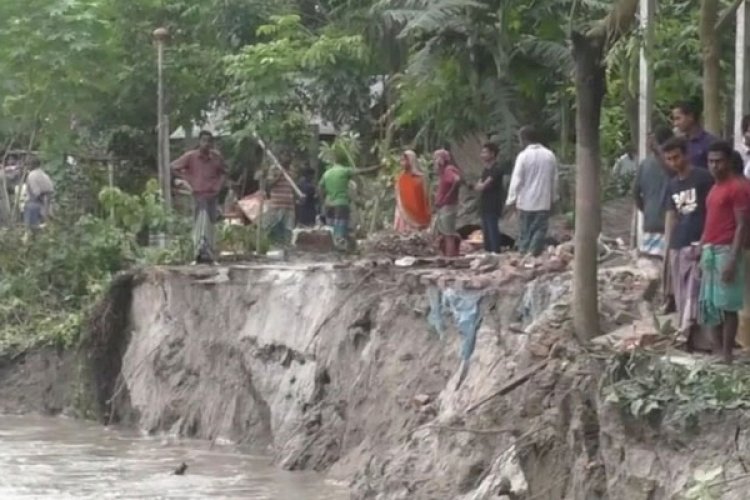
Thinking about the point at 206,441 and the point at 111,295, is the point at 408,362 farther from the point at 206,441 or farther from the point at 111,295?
the point at 111,295

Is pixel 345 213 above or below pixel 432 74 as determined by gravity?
below

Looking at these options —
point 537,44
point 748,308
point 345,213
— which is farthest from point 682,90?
point 748,308

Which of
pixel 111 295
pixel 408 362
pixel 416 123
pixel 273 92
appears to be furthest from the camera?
pixel 273 92

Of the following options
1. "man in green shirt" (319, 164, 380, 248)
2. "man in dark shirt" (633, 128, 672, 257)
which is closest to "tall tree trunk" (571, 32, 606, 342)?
"man in dark shirt" (633, 128, 672, 257)

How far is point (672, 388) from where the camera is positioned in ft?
34.1

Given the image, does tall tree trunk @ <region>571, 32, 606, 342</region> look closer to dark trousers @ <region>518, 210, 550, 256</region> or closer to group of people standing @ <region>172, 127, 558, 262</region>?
group of people standing @ <region>172, 127, 558, 262</region>

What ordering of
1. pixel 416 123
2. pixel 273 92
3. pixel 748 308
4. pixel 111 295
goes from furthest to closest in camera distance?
pixel 273 92, pixel 416 123, pixel 111 295, pixel 748 308

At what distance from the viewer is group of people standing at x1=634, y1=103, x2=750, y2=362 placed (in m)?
11.0

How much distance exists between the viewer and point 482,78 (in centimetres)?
2233

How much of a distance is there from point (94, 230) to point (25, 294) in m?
1.30

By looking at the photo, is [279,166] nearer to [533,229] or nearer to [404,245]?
[404,245]

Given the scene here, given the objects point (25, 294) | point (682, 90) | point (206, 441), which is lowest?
point (206, 441)

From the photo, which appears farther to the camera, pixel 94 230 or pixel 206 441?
pixel 94 230

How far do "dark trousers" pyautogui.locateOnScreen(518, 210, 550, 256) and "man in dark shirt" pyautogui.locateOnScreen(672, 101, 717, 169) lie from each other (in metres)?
4.28
